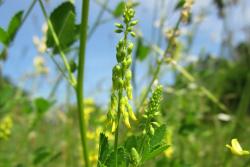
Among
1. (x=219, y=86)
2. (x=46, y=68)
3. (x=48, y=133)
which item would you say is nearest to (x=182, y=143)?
(x=219, y=86)

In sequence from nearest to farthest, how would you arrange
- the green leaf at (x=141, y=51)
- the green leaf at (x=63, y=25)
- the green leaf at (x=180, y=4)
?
the green leaf at (x=63, y=25) → the green leaf at (x=180, y=4) → the green leaf at (x=141, y=51)

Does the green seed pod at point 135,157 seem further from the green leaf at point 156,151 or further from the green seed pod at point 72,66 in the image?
the green seed pod at point 72,66

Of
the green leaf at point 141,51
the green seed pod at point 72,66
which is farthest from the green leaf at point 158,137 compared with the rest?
the green leaf at point 141,51

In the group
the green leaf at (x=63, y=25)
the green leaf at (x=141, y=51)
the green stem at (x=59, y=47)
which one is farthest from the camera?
the green leaf at (x=141, y=51)

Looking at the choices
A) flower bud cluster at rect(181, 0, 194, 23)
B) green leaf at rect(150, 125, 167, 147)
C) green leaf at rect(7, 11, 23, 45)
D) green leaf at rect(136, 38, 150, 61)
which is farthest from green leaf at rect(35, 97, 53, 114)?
green leaf at rect(150, 125, 167, 147)

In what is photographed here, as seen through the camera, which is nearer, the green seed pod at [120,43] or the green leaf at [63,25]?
the green seed pod at [120,43]

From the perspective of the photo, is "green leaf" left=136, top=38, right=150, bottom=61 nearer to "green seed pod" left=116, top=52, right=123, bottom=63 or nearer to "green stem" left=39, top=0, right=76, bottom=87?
"green stem" left=39, top=0, right=76, bottom=87
